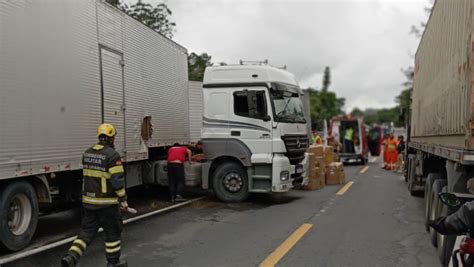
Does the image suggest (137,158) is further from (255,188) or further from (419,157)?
(419,157)

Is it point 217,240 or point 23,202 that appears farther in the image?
point 217,240

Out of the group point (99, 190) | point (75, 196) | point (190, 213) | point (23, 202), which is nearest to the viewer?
point (99, 190)

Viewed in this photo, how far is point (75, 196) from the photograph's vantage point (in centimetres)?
866

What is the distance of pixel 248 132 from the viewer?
35.8 feet

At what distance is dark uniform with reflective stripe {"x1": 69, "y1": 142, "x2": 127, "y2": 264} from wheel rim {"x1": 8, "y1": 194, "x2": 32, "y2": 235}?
62.2 inches

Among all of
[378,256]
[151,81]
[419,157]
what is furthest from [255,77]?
[378,256]

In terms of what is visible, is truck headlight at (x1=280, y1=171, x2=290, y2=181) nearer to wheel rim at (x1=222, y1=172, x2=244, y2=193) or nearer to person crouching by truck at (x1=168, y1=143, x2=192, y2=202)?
wheel rim at (x1=222, y1=172, x2=244, y2=193)

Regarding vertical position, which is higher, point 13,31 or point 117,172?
point 13,31

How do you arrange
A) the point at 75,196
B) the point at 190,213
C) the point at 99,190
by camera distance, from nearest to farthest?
the point at 99,190 < the point at 75,196 < the point at 190,213

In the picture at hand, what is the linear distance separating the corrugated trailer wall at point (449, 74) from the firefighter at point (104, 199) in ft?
12.4

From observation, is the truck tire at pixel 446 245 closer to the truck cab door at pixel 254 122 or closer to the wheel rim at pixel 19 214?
the truck cab door at pixel 254 122

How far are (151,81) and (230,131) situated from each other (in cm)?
214

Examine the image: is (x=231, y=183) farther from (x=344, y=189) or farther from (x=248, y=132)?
(x=344, y=189)

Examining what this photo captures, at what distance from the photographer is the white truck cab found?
424 inches
